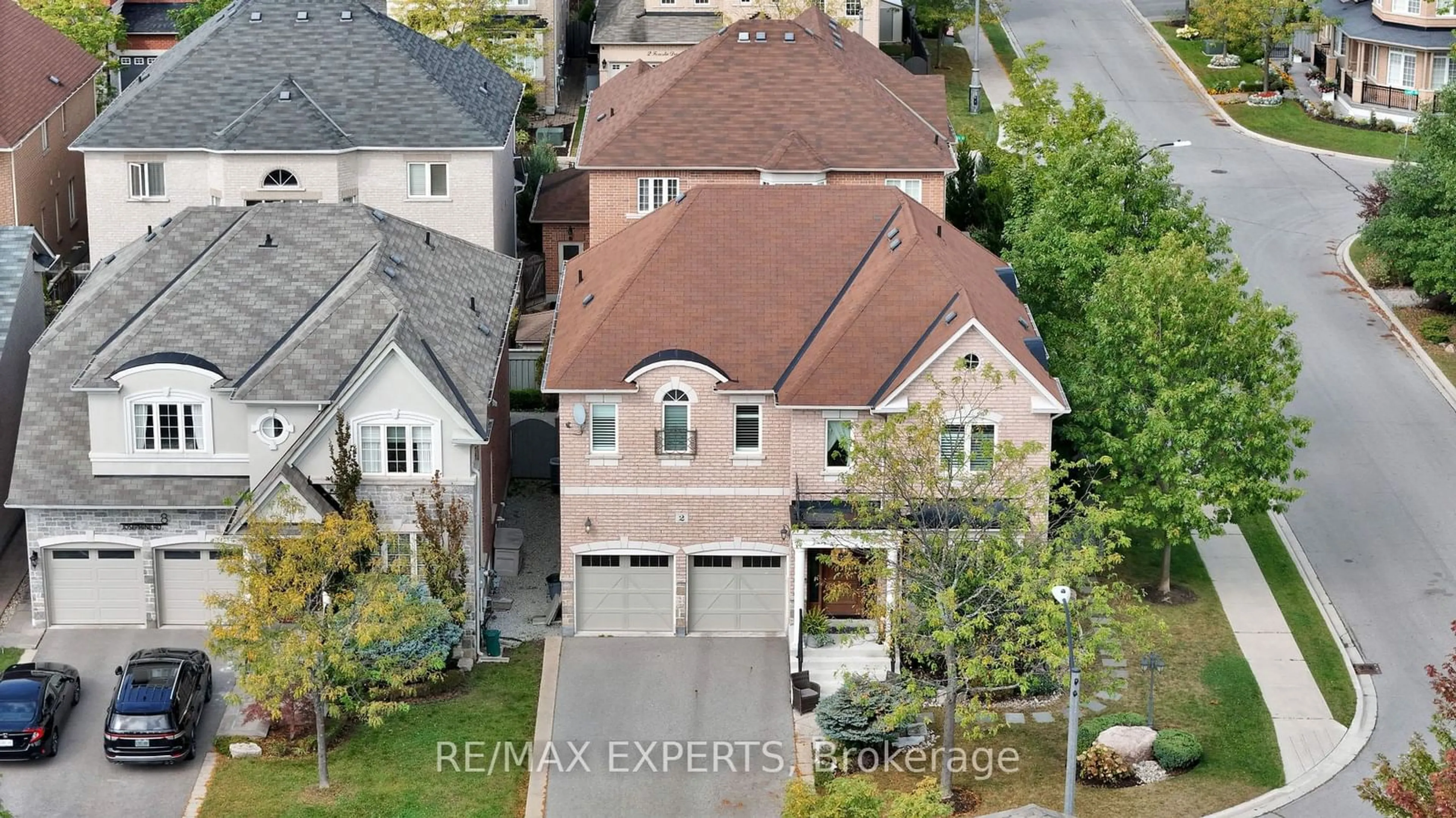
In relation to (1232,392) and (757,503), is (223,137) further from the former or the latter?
(1232,392)

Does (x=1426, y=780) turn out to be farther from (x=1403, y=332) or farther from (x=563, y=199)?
(x=563, y=199)

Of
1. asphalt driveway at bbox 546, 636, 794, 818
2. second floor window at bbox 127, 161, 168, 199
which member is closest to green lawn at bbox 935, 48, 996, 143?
second floor window at bbox 127, 161, 168, 199

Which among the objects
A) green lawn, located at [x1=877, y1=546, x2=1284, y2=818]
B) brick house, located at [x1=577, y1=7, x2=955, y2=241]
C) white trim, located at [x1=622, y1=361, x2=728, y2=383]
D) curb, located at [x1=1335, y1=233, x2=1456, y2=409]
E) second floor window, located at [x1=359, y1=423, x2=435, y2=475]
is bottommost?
green lawn, located at [x1=877, y1=546, x2=1284, y2=818]

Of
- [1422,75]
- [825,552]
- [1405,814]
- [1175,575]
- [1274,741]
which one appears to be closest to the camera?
[1405,814]

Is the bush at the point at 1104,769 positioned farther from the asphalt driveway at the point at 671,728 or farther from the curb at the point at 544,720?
the curb at the point at 544,720

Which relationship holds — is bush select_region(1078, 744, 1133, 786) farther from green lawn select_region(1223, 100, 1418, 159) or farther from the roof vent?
green lawn select_region(1223, 100, 1418, 159)

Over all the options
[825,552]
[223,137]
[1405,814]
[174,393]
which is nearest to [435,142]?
[223,137]
